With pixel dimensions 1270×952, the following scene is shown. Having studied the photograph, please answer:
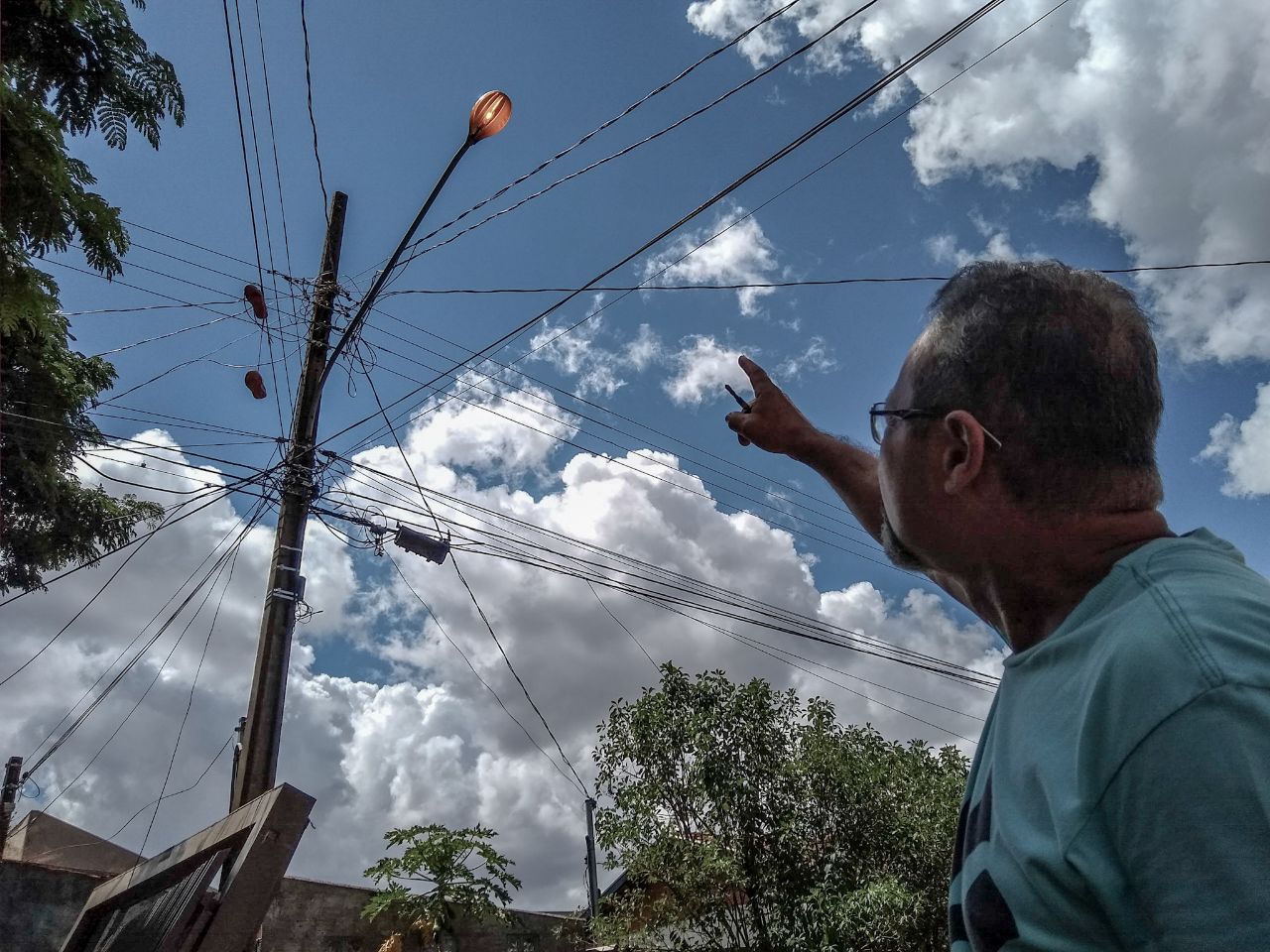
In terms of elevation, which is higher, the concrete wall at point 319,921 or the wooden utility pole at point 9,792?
the wooden utility pole at point 9,792

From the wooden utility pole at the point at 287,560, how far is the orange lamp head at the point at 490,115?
407cm

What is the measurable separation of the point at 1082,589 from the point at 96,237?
381 cm

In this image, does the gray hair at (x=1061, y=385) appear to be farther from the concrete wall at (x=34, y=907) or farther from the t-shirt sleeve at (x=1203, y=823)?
the concrete wall at (x=34, y=907)

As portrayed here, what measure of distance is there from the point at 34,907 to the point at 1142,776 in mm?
14088

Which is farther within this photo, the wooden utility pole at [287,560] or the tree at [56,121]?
the wooden utility pole at [287,560]

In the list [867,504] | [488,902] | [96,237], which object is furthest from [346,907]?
[867,504]

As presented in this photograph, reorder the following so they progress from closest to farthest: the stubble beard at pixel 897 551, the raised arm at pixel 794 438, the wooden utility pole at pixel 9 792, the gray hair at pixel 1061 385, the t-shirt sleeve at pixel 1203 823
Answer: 1. the t-shirt sleeve at pixel 1203 823
2. the gray hair at pixel 1061 385
3. the stubble beard at pixel 897 551
4. the raised arm at pixel 794 438
5. the wooden utility pole at pixel 9 792

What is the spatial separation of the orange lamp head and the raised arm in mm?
4490

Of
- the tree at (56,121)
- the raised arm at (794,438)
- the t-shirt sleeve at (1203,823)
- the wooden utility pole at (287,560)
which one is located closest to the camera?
the t-shirt sleeve at (1203,823)

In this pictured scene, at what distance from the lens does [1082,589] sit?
40.4 inches

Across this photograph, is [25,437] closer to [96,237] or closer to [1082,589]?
[96,237]

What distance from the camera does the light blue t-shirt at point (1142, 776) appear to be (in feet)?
2.24

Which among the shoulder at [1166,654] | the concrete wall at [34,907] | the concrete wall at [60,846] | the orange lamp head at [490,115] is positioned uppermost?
the orange lamp head at [490,115]

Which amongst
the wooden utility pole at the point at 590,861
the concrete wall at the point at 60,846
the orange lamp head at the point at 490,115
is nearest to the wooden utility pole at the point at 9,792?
the concrete wall at the point at 60,846
